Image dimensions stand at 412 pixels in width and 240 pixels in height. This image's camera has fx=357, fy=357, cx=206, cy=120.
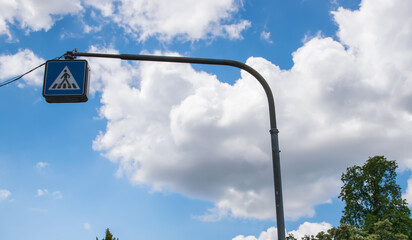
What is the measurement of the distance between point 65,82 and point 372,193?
35.4m

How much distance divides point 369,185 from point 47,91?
35.4m

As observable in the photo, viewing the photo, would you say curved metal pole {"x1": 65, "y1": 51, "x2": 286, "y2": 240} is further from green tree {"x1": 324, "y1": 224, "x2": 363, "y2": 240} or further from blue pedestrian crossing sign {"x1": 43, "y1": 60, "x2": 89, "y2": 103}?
green tree {"x1": 324, "y1": 224, "x2": 363, "y2": 240}

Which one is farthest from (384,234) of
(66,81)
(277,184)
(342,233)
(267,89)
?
(66,81)

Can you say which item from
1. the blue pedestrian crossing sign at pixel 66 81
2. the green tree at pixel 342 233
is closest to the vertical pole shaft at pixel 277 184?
the blue pedestrian crossing sign at pixel 66 81

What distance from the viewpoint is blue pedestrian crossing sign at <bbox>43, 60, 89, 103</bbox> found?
274 inches

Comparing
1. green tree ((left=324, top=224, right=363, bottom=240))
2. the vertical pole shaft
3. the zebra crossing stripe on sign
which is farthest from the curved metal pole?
green tree ((left=324, top=224, right=363, bottom=240))

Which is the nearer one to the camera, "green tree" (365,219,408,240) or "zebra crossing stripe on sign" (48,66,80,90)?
"zebra crossing stripe on sign" (48,66,80,90)

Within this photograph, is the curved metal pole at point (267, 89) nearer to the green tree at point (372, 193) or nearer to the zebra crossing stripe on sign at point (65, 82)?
the zebra crossing stripe on sign at point (65, 82)

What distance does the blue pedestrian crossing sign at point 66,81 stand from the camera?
696 cm

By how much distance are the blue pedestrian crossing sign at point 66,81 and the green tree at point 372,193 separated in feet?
107

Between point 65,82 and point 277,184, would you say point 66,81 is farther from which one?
point 277,184

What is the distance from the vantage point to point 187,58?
727cm

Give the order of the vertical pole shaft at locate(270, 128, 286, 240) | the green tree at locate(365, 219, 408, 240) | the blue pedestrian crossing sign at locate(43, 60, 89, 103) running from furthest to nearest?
the green tree at locate(365, 219, 408, 240) → the blue pedestrian crossing sign at locate(43, 60, 89, 103) → the vertical pole shaft at locate(270, 128, 286, 240)

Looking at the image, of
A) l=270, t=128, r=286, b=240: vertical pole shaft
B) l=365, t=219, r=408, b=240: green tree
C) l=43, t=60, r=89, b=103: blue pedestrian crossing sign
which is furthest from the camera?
l=365, t=219, r=408, b=240: green tree
